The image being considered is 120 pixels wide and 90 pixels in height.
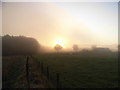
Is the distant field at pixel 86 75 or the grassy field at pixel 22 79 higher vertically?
the grassy field at pixel 22 79

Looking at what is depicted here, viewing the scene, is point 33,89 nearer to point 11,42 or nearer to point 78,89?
point 78,89

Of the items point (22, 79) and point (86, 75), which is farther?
point (86, 75)

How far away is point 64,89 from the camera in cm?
1582

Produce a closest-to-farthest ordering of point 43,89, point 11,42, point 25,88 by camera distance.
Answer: point 43,89, point 25,88, point 11,42

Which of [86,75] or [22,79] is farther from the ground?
[22,79]

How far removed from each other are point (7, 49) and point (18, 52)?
15.1 feet

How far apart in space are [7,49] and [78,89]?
71889 millimetres

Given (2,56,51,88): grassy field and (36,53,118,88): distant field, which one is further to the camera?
(36,53,118,88): distant field

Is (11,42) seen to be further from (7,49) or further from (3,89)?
(3,89)

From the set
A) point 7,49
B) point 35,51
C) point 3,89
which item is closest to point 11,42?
point 7,49

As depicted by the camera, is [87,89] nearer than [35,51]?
Yes

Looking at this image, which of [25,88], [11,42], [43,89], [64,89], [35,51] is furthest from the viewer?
[11,42]

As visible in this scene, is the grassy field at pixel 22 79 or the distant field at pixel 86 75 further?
the distant field at pixel 86 75

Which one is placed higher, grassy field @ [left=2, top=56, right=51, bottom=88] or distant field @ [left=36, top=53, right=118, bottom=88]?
grassy field @ [left=2, top=56, right=51, bottom=88]
